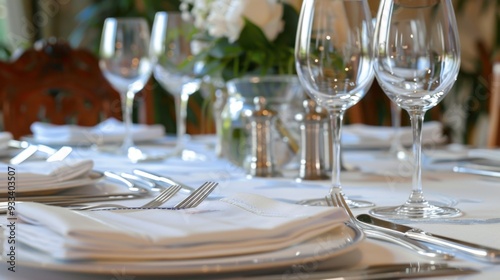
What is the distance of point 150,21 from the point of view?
362cm

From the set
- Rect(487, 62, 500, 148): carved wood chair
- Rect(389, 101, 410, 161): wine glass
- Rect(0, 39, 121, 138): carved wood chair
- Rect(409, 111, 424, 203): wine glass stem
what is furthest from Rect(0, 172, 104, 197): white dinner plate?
Rect(487, 62, 500, 148): carved wood chair

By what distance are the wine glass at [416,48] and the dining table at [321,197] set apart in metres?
0.12

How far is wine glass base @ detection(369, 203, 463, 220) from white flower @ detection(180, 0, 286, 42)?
501mm

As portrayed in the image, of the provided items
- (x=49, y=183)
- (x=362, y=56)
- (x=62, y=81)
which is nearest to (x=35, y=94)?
(x=62, y=81)

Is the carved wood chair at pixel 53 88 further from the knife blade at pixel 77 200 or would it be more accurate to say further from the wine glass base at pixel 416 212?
the wine glass base at pixel 416 212

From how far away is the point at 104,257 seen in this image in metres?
0.47

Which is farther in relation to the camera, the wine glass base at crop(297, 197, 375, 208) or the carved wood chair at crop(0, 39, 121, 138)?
the carved wood chair at crop(0, 39, 121, 138)

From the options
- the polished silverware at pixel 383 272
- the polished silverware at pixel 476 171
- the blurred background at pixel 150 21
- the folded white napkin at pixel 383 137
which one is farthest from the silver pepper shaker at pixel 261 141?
the blurred background at pixel 150 21

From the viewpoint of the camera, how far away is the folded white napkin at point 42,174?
2.68ft

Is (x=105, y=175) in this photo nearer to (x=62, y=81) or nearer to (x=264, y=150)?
(x=264, y=150)

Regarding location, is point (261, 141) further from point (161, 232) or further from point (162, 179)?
point (161, 232)

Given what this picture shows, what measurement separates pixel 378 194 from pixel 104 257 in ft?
1.63

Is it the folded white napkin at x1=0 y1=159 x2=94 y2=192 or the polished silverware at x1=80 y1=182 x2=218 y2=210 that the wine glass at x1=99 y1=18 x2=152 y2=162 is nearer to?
the folded white napkin at x1=0 y1=159 x2=94 y2=192

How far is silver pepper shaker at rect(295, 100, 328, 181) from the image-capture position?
42.6 inches
